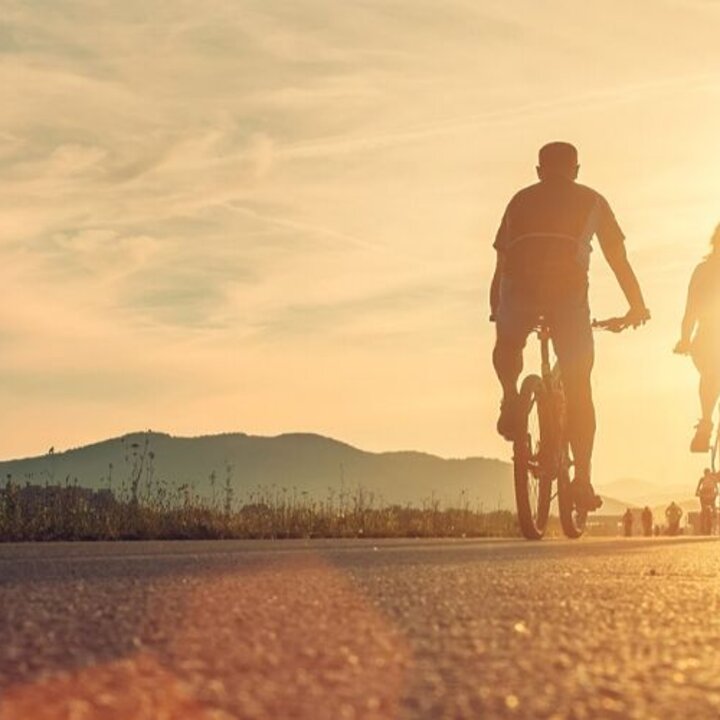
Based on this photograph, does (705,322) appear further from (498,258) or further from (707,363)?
(498,258)

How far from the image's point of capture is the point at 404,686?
2980 mm

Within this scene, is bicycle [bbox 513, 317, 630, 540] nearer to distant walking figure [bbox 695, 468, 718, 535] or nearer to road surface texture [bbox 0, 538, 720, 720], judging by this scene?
road surface texture [bbox 0, 538, 720, 720]

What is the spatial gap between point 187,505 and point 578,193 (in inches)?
214

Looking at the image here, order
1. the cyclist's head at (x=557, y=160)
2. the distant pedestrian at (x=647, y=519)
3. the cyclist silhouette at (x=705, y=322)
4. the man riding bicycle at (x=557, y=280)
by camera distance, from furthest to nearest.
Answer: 1. the distant pedestrian at (x=647, y=519)
2. the cyclist silhouette at (x=705, y=322)
3. the cyclist's head at (x=557, y=160)
4. the man riding bicycle at (x=557, y=280)

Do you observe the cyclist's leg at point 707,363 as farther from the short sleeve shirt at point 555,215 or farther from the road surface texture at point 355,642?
the road surface texture at point 355,642

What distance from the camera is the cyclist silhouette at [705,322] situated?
51.5 feet

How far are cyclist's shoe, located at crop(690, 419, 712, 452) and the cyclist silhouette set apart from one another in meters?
0.38

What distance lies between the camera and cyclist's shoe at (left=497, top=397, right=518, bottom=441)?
1060 cm

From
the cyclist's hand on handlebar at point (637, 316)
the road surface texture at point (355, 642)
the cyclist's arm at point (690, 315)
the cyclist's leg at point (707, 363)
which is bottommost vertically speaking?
the road surface texture at point (355, 642)

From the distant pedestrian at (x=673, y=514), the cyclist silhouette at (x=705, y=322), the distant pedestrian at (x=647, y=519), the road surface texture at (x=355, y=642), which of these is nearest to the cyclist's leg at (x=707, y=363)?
the cyclist silhouette at (x=705, y=322)

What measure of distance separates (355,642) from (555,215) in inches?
284

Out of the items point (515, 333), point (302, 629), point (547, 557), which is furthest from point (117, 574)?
point (515, 333)

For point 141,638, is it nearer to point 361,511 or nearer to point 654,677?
point 654,677

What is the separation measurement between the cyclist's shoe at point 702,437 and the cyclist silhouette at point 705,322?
38 cm
